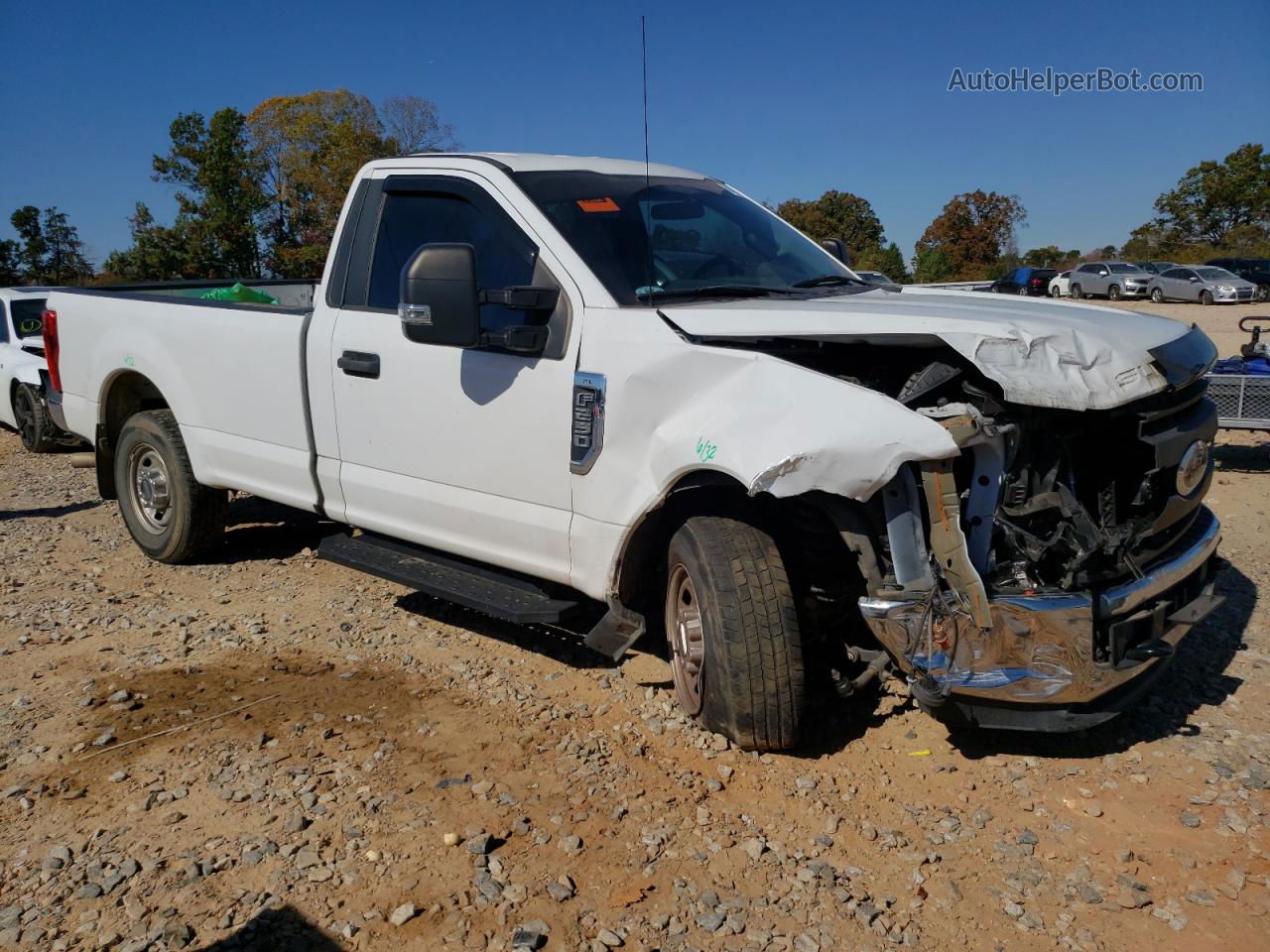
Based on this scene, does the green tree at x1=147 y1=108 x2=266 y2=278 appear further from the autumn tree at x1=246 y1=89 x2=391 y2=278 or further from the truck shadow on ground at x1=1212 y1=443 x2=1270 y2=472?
the truck shadow on ground at x1=1212 y1=443 x2=1270 y2=472

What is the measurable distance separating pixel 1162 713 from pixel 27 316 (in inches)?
473

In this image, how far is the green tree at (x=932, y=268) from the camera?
1801 inches

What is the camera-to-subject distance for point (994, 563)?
128 inches

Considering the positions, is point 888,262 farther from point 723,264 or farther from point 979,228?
point 723,264

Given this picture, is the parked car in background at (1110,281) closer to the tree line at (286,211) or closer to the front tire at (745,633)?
the tree line at (286,211)

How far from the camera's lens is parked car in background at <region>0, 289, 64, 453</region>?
35.8 feet

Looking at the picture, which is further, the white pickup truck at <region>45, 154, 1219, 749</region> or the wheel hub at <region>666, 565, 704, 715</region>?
the wheel hub at <region>666, 565, 704, 715</region>

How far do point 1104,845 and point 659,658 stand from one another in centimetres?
206

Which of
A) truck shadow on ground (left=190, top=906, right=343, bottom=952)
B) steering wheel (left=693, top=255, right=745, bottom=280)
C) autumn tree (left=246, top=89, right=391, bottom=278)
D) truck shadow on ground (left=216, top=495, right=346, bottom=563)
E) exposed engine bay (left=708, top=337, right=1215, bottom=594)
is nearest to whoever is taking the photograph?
truck shadow on ground (left=190, top=906, right=343, bottom=952)

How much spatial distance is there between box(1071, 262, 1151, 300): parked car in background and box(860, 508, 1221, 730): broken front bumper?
34990mm

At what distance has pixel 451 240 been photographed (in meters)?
4.57

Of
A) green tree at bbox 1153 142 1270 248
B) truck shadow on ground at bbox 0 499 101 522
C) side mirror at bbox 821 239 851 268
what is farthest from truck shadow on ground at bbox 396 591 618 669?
green tree at bbox 1153 142 1270 248

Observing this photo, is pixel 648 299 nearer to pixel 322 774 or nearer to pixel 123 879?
pixel 322 774

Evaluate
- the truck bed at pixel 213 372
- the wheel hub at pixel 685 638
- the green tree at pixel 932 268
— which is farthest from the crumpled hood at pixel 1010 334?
the green tree at pixel 932 268
